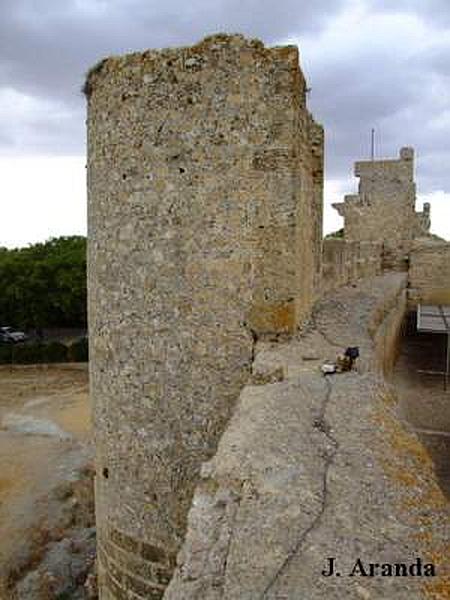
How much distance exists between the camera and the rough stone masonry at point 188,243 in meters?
4.90

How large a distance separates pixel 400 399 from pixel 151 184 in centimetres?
535

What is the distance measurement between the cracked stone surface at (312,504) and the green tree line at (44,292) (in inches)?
991

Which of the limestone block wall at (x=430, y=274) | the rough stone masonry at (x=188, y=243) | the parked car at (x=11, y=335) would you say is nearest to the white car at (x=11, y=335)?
the parked car at (x=11, y=335)

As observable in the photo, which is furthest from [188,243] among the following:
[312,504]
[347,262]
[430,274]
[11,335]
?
[11,335]

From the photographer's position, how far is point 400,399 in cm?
862

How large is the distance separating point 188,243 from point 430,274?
11.1 meters

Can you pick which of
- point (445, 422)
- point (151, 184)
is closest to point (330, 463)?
point (151, 184)

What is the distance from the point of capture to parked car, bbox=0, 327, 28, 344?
31.4 m

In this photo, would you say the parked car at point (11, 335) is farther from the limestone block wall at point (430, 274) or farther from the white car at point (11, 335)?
the limestone block wall at point (430, 274)

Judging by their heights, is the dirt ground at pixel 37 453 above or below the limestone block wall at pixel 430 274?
below

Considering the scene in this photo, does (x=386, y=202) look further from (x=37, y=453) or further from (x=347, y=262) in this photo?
(x=37, y=453)

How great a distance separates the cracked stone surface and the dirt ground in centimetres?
691

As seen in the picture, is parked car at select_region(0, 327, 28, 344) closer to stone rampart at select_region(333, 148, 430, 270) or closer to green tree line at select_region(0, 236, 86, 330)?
green tree line at select_region(0, 236, 86, 330)

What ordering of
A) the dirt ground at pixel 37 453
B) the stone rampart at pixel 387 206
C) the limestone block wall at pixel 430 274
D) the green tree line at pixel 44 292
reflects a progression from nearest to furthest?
the dirt ground at pixel 37 453, the limestone block wall at pixel 430 274, the stone rampart at pixel 387 206, the green tree line at pixel 44 292
